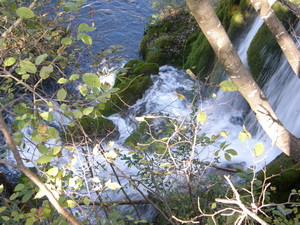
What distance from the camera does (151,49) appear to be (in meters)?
9.66

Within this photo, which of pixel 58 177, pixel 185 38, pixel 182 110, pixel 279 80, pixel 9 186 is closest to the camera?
pixel 58 177

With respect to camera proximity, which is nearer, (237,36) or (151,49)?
(237,36)

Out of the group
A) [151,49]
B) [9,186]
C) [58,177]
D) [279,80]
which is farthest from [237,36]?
[58,177]

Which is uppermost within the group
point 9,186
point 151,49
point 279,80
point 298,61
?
point 298,61

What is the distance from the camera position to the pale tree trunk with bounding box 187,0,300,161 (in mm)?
2236

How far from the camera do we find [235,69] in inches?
98.0

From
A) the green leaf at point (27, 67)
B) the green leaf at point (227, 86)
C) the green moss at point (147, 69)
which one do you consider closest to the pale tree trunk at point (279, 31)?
the green leaf at point (227, 86)

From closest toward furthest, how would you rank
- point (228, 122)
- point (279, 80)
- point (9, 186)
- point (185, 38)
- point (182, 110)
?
point (9, 186) < point (279, 80) < point (228, 122) < point (182, 110) < point (185, 38)

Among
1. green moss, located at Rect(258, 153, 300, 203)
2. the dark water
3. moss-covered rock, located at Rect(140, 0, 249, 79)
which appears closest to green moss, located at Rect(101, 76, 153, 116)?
moss-covered rock, located at Rect(140, 0, 249, 79)

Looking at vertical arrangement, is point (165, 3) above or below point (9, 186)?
above

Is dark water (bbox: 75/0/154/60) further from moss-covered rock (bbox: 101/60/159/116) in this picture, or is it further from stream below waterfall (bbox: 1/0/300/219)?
moss-covered rock (bbox: 101/60/159/116)

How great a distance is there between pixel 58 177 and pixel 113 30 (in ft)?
29.0

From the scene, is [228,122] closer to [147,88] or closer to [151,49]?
[147,88]

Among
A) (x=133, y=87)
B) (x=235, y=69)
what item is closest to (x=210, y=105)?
(x=133, y=87)
